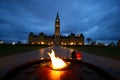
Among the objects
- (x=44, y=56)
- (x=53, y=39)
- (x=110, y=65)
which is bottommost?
(x=110, y=65)

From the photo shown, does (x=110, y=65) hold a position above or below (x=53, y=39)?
below

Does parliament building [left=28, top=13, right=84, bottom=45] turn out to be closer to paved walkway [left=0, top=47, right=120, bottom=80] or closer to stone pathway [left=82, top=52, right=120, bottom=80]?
paved walkway [left=0, top=47, right=120, bottom=80]

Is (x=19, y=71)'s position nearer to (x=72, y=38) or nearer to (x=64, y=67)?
(x=64, y=67)

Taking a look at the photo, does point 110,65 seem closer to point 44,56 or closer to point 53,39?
point 44,56

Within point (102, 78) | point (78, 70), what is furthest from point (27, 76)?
point (102, 78)

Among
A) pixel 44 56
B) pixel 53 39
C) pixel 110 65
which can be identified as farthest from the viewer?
pixel 53 39

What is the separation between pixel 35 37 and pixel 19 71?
15255cm

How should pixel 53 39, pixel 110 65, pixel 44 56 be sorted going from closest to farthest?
pixel 110 65, pixel 44 56, pixel 53 39

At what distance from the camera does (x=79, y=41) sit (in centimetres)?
15425

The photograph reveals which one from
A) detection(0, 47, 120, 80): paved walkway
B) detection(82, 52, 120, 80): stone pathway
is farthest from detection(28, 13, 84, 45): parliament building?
detection(82, 52, 120, 80): stone pathway

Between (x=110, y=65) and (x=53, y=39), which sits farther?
(x=53, y=39)

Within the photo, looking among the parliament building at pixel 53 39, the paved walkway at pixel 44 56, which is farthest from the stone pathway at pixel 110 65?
the parliament building at pixel 53 39

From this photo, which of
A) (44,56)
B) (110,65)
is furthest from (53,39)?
(110,65)

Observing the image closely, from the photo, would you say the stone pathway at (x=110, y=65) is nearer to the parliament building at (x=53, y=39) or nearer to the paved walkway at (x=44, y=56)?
the paved walkway at (x=44, y=56)
